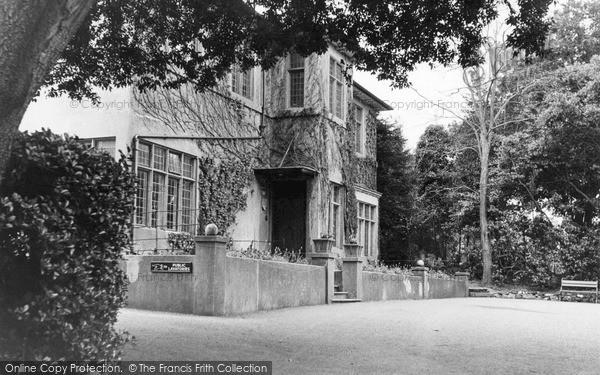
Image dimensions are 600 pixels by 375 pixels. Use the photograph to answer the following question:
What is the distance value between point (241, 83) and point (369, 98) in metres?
9.54

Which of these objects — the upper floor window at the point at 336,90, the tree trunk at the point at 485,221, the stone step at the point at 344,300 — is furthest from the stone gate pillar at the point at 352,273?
the tree trunk at the point at 485,221

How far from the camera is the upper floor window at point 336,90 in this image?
77.8 ft

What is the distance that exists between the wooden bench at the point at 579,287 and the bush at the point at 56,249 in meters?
28.1

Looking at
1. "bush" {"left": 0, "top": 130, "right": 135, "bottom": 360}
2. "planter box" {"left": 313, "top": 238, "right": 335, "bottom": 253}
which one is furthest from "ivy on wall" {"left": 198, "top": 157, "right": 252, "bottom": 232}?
"bush" {"left": 0, "top": 130, "right": 135, "bottom": 360}

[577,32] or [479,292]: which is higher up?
[577,32]

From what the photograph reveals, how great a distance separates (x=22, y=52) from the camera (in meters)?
3.88

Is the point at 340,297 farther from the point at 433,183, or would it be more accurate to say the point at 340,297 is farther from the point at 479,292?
the point at 433,183

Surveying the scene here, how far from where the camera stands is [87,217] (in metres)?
4.71

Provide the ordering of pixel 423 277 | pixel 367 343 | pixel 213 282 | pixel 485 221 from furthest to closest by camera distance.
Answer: pixel 485 221 < pixel 423 277 < pixel 213 282 < pixel 367 343

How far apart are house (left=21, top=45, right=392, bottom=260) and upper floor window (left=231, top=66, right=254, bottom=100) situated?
0.13 ft

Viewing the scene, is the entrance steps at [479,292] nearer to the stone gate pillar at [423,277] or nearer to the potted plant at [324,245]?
the stone gate pillar at [423,277]

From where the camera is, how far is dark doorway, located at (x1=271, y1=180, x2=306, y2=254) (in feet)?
73.9

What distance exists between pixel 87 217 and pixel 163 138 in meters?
11.7

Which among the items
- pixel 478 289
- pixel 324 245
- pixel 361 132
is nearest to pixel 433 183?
pixel 478 289
